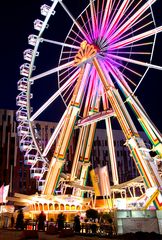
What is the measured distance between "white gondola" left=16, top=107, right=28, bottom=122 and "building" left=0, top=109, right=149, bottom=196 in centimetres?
3673

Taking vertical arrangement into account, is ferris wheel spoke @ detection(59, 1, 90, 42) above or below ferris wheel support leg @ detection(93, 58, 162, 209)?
above

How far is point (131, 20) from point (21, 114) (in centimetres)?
1756

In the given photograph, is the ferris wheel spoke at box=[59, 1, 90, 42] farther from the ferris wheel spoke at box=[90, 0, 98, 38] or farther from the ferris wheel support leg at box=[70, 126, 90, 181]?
the ferris wheel support leg at box=[70, 126, 90, 181]

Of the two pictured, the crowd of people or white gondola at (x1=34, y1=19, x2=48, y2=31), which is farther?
white gondola at (x1=34, y1=19, x2=48, y2=31)

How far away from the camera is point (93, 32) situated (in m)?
35.3

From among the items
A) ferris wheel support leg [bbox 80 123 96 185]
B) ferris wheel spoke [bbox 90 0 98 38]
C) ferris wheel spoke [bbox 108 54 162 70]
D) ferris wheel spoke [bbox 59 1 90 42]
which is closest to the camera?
ferris wheel spoke [bbox 108 54 162 70]

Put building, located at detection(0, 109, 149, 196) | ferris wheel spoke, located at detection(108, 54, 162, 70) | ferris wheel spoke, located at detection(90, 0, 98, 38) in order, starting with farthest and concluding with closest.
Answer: building, located at detection(0, 109, 149, 196) < ferris wheel spoke, located at detection(90, 0, 98, 38) < ferris wheel spoke, located at detection(108, 54, 162, 70)

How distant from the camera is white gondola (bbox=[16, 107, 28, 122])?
35344mm

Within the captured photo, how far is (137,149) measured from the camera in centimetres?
2670

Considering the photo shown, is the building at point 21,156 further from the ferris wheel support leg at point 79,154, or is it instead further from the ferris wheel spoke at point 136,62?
the ferris wheel spoke at point 136,62

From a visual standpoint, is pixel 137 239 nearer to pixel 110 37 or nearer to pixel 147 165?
pixel 147 165

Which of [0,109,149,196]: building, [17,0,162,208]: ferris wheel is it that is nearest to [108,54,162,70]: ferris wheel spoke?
[17,0,162,208]: ferris wheel

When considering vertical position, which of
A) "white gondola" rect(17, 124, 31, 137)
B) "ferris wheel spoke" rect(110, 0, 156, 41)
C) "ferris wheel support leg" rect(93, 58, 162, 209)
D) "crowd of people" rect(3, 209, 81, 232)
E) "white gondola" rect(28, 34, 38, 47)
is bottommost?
"crowd of people" rect(3, 209, 81, 232)

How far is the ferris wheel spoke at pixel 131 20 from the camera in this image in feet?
95.6
